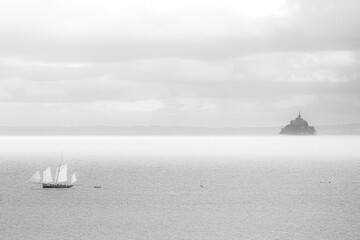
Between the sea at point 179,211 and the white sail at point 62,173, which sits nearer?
the sea at point 179,211

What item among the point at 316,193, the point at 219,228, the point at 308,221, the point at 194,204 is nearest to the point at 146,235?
the point at 219,228

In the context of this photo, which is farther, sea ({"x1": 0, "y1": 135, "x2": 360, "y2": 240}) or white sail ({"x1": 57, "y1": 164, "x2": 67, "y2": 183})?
white sail ({"x1": 57, "y1": 164, "x2": 67, "y2": 183})

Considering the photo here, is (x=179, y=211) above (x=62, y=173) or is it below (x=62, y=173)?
below

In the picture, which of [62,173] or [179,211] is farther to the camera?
[62,173]

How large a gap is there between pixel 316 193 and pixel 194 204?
132ft

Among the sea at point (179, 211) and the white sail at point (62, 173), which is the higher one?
the white sail at point (62, 173)

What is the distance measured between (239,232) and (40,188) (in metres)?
83.7

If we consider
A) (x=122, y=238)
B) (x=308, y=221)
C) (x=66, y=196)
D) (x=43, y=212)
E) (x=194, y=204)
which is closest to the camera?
(x=122, y=238)

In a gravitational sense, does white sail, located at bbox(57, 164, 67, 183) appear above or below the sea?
above

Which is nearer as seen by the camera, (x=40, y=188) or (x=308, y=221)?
(x=308, y=221)

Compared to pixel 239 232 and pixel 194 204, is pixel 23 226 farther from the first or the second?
pixel 194 204

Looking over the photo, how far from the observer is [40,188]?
559 ft

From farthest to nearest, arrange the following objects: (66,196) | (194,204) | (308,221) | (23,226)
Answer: (66,196)
(194,204)
(308,221)
(23,226)

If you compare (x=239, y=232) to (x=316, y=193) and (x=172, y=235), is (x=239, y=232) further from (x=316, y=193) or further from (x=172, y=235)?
(x=316, y=193)
